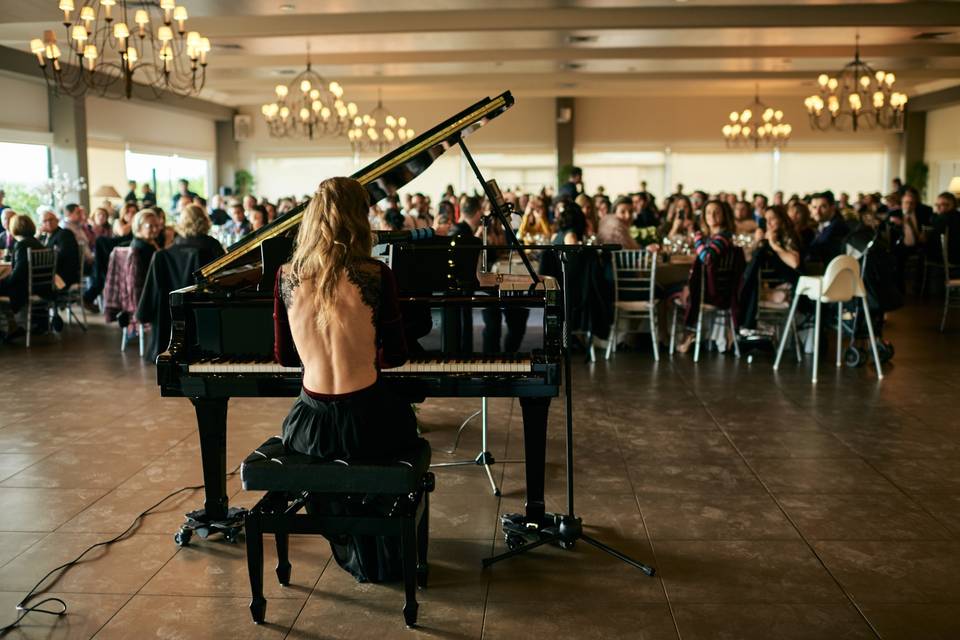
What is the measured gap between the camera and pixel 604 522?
3.88 metres

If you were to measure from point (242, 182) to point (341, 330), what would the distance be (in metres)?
19.5

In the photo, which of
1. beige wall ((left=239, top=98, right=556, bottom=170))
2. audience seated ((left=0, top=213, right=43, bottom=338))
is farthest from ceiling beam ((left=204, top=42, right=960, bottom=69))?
beige wall ((left=239, top=98, right=556, bottom=170))

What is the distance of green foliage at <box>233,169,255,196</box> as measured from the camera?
21.5 m

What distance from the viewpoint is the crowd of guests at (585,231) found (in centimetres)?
760

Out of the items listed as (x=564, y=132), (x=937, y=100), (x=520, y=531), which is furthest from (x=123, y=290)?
(x=937, y=100)

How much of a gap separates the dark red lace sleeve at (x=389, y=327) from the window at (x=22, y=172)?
12.1 metres

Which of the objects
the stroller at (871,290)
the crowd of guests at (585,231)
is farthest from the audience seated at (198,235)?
the stroller at (871,290)

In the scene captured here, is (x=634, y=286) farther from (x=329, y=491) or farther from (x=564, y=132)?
(x=564, y=132)

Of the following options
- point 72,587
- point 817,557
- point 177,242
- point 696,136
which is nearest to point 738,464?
point 817,557

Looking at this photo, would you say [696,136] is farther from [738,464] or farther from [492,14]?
[738,464]

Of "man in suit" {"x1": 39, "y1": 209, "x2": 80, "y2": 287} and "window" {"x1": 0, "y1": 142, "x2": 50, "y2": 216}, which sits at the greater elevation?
"window" {"x1": 0, "y1": 142, "x2": 50, "y2": 216}

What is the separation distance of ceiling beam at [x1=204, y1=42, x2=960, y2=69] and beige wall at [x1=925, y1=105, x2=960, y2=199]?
6.42 m

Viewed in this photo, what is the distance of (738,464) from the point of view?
473cm

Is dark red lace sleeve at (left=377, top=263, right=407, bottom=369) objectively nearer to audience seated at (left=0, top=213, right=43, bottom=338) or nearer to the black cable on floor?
the black cable on floor
